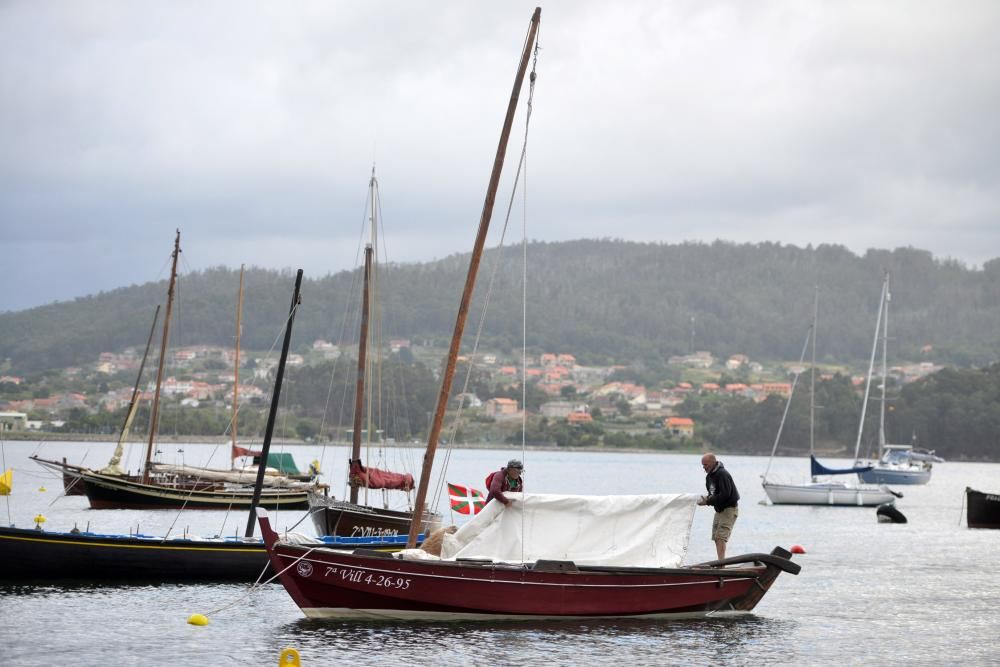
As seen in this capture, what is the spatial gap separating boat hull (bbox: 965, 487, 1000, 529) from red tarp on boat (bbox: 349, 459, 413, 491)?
31701 millimetres

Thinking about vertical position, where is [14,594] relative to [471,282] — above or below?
below

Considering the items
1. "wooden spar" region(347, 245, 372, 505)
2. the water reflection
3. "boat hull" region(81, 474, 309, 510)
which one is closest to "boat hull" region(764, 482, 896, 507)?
"boat hull" region(81, 474, 309, 510)

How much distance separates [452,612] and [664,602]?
180 inches

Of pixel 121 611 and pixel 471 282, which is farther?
pixel 121 611

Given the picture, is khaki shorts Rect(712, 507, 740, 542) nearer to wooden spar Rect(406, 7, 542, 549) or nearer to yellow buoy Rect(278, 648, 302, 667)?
wooden spar Rect(406, 7, 542, 549)

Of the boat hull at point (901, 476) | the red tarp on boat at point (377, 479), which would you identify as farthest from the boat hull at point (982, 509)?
the boat hull at point (901, 476)

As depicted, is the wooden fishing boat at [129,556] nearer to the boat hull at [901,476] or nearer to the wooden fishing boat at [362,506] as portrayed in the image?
the wooden fishing boat at [362,506]

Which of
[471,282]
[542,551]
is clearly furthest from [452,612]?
[471,282]

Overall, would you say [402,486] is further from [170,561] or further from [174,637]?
[174,637]

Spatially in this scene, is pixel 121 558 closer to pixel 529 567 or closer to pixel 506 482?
pixel 506 482

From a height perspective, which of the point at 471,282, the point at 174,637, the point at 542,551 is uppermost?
the point at 471,282

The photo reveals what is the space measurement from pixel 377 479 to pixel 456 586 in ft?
73.6

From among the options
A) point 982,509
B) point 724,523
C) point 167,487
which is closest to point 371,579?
point 724,523

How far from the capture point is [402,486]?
48.3 metres
